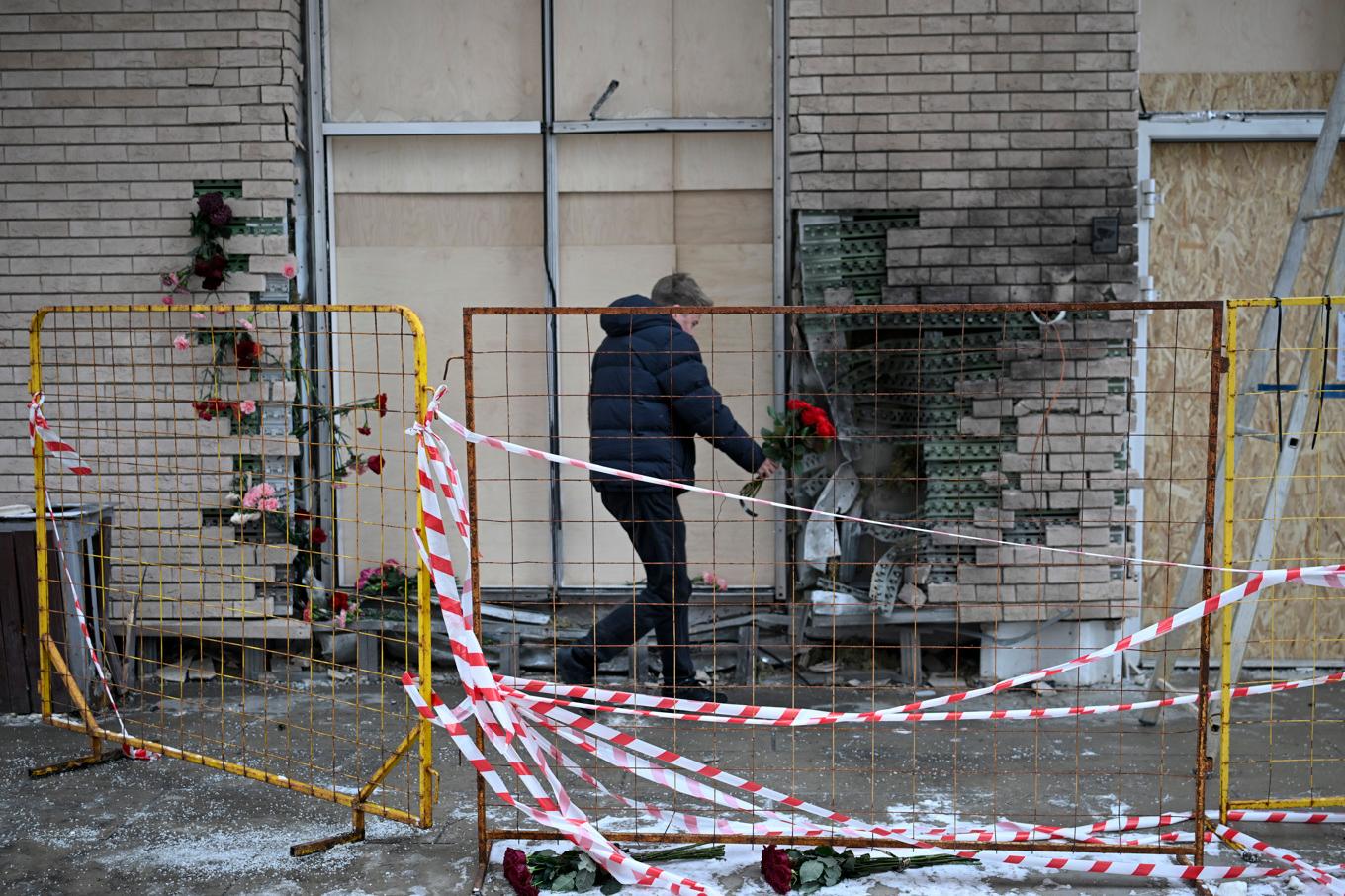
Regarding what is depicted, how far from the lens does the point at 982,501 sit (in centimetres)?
643

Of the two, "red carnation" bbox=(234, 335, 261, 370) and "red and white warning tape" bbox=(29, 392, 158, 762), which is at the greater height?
"red carnation" bbox=(234, 335, 261, 370)

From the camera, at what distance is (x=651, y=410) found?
5.74 m

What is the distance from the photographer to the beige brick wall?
6.43 m

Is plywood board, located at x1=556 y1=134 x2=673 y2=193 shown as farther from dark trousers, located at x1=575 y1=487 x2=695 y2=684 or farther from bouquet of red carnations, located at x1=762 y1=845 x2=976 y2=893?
bouquet of red carnations, located at x1=762 y1=845 x2=976 y2=893

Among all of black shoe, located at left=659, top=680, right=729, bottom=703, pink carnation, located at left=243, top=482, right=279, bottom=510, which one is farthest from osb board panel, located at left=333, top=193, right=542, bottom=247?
black shoe, located at left=659, top=680, right=729, bottom=703

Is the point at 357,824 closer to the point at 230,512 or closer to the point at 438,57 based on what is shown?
the point at 230,512

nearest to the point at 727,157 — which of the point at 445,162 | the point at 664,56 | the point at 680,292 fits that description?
the point at 664,56

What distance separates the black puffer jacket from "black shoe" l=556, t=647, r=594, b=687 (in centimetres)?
78

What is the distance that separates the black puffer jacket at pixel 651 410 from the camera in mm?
5617

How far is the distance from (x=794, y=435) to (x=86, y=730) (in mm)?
3230

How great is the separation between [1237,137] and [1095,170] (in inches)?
32.0

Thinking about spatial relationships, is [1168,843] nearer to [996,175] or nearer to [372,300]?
[996,175]

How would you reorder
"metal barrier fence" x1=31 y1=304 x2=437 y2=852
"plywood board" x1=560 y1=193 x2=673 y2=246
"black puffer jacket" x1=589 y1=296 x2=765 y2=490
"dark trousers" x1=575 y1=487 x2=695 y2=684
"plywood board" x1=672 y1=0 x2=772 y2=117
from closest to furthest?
"black puffer jacket" x1=589 y1=296 x2=765 y2=490 → "dark trousers" x1=575 y1=487 x2=695 y2=684 → "metal barrier fence" x1=31 y1=304 x2=437 y2=852 → "plywood board" x1=672 y1=0 x2=772 y2=117 → "plywood board" x1=560 y1=193 x2=673 y2=246

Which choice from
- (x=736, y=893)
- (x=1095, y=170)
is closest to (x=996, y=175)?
(x=1095, y=170)
